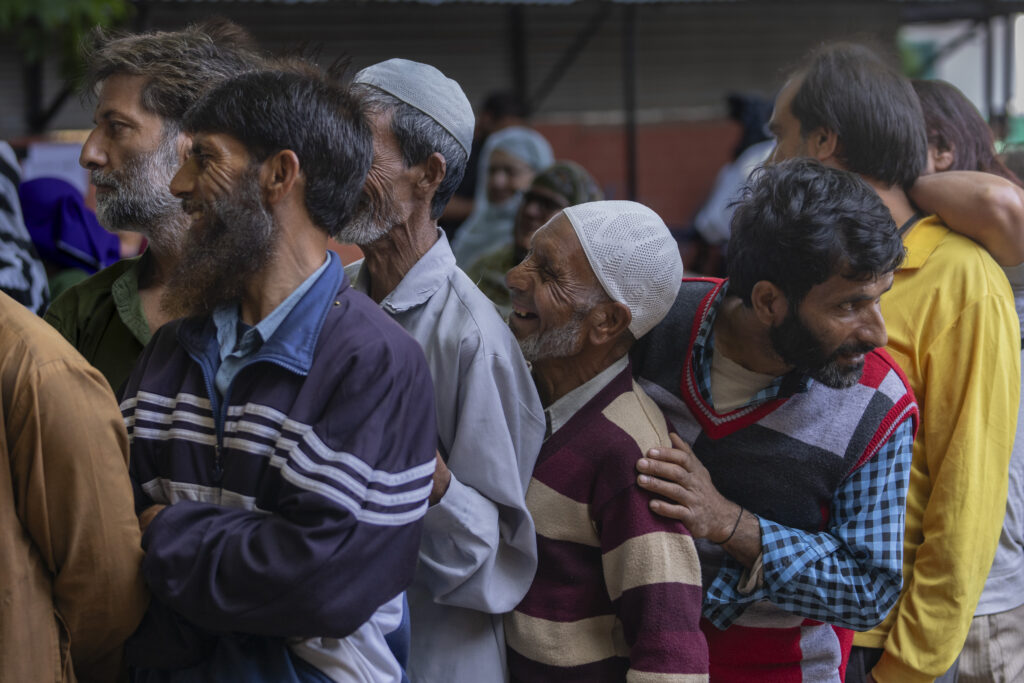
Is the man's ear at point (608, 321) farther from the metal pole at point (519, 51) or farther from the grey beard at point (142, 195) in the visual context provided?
the metal pole at point (519, 51)

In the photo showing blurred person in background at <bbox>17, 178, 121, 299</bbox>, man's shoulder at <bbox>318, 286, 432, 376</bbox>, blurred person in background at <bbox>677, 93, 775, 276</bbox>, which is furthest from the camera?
blurred person in background at <bbox>677, 93, 775, 276</bbox>

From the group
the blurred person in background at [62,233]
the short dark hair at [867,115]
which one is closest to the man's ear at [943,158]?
the short dark hair at [867,115]

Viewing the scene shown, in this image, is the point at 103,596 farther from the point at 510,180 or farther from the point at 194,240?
the point at 510,180

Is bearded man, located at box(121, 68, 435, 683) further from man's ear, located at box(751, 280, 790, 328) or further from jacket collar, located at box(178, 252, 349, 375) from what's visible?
man's ear, located at box(751, 280, 790, 328)

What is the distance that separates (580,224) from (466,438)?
1.69 ft

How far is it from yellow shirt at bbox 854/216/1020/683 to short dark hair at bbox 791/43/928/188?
0.71 ft

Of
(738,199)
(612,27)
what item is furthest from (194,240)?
(612,27)

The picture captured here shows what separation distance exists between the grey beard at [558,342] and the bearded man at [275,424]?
21.2 inches

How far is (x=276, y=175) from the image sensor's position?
1.61 metres

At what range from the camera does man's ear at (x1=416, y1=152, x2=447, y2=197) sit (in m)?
2.22

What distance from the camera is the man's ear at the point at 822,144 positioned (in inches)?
99.1

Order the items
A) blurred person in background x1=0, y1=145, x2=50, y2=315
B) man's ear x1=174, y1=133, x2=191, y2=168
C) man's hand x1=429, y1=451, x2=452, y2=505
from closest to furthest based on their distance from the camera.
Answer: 1. man's hand x1=429, y1=451, x2=452, y2=505
2. man's ear x1=174, y1=133, x2=191, y2=168
3. blurred person in background x1=0, y1=145, x2=50, y2=315

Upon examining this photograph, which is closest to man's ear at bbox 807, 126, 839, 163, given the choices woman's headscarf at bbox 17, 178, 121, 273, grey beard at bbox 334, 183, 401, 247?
grey beard at bbox 334, 183, 401, 247

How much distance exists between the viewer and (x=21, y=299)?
114 inches
